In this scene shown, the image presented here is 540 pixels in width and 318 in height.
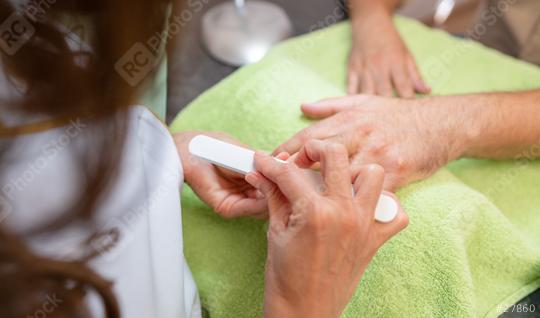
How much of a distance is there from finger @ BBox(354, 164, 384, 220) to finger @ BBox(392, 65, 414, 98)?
1.40 feet

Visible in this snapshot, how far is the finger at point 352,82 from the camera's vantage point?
0.98m

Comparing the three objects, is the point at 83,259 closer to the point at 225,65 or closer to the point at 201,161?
the point at 201,161

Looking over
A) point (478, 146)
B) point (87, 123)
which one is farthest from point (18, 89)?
point (478, 146)

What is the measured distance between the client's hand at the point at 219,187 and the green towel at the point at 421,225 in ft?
0.21

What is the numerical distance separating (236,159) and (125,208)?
181mm

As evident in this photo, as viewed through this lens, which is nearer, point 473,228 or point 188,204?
point 473,228

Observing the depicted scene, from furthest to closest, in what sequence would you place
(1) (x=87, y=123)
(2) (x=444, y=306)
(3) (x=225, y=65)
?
(3) (x=225, y=65), (2) (x=444, y=306), (1) (x=87, y=123)

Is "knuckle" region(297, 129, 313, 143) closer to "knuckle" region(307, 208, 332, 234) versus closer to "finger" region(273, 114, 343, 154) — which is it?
"finger" region(273, 114, 343, 154)

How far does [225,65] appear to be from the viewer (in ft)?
4.59

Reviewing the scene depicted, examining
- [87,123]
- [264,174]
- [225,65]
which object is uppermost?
[87,123]

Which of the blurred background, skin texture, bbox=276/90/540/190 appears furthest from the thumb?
the blurred background

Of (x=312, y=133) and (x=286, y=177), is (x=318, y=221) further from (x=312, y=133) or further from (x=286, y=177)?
(x=312, y=133)

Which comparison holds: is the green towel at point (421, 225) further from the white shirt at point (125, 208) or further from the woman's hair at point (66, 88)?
the woman's hair at point (66, 88)

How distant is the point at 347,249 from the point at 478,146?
407 millimetres
